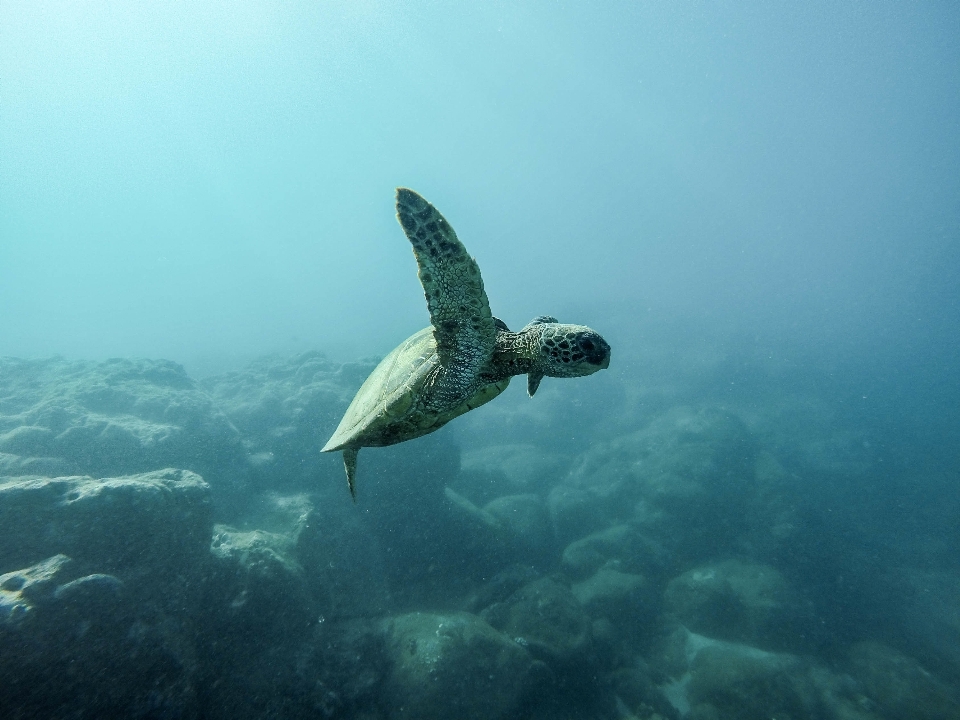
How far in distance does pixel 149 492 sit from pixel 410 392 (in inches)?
256

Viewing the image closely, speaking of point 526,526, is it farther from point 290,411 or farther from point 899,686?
point 290,411

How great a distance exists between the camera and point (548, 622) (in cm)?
973

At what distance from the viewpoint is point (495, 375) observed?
404 centimetres

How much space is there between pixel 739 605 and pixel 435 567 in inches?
370

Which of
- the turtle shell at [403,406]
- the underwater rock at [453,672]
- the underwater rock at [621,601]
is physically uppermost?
the turtle shell at [403,406]

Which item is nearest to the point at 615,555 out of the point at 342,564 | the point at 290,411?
the point at 342,564

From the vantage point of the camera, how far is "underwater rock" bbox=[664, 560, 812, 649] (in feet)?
35.4

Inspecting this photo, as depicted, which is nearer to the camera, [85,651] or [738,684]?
[85,651]

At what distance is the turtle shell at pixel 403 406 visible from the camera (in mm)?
3648

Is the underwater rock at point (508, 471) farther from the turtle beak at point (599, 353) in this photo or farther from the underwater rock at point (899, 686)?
the turtle beak at point (599, 353)

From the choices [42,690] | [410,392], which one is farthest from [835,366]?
[42,690]

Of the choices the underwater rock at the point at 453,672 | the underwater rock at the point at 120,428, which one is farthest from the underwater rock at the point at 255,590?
the underwater rock at the point at 120,428

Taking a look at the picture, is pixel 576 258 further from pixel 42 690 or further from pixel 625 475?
pixel 42 690

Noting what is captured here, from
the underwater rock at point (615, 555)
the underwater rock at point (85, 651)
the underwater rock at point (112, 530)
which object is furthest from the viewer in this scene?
the underwater rock at point (615, 555)
